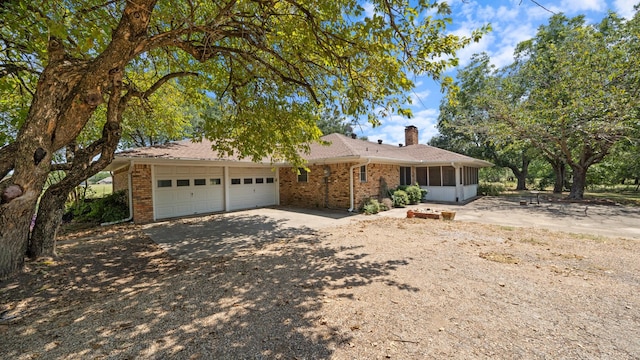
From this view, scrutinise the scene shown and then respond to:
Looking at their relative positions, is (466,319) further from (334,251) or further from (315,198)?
(315,198)

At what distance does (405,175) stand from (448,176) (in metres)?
2.47

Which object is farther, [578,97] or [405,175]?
[405,175]

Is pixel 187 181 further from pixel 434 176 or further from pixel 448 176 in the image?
pixel 448 176

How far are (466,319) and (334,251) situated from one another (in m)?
3.20

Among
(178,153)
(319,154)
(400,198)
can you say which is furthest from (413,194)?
(178,153)

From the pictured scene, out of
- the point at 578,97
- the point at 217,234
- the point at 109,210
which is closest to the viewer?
the point at 217,234

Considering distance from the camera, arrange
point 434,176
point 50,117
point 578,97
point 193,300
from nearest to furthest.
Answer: point 193,300
point 50,117
point 578,97
point 434,176

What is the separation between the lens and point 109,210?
10.1 meters

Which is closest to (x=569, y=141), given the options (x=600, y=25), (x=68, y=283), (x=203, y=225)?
(x=600, y=25)

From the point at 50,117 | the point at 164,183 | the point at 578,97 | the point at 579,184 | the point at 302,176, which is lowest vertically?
Result: the point at 579,184

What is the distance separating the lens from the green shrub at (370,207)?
1121 cm

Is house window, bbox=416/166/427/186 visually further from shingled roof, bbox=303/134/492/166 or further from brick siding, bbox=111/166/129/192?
brick siding, bbox=111/166/129/192

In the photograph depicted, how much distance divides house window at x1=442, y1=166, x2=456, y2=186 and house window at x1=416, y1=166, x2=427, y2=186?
1093 mm

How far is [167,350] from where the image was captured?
2.57 meters
